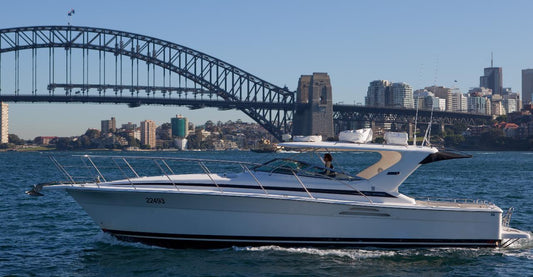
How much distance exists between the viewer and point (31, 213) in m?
18.7

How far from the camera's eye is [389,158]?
42.5 feet

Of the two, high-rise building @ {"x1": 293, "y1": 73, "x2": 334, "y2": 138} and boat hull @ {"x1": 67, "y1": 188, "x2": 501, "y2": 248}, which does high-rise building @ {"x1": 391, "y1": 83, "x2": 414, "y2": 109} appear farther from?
boat hull @ {"x1": 67, "y1": 188, "x2": 501, "y2": 248}

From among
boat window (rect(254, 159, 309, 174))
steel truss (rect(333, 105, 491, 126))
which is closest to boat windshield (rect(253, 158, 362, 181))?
boat window (rect(254, 159, 309, 174))

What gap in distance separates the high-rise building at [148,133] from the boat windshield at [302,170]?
559 feet

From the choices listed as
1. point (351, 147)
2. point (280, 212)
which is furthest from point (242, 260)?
point (351, 147)

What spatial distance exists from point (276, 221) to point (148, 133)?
177321 mm

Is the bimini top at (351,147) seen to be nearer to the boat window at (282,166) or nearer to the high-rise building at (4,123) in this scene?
the boat window at (282,166)

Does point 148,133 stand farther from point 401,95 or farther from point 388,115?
point 388,115

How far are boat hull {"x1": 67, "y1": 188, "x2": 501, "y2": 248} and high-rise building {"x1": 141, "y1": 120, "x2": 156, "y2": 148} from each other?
170 m

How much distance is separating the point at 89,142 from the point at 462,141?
266 feet

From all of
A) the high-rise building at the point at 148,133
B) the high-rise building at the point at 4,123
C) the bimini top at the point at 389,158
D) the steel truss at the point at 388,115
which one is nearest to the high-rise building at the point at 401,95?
the steel truss at the point at 388,115

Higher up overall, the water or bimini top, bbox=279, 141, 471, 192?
bimini top, bbox=279, 141, 471, 192

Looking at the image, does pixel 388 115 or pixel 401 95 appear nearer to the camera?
pixel 388 115

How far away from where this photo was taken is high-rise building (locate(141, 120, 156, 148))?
600ft
